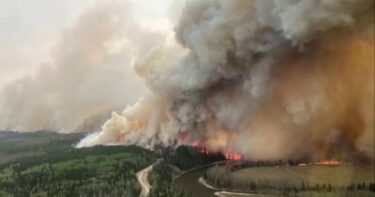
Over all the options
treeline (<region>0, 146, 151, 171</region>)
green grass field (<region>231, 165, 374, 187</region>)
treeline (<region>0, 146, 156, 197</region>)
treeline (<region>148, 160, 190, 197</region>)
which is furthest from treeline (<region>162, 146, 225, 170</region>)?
green grass field (<region>231, 165, 374, 187</region>)

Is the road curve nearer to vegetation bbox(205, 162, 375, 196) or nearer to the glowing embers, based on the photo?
vegetation bbox(205, 162, 375, 196)

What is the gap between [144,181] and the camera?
218 ft

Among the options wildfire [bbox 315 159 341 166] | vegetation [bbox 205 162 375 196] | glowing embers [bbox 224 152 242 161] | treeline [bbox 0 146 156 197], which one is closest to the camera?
vegetation [bbox 205 162 375 196]

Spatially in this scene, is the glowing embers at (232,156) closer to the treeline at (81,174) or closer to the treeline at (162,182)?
the treeline at (162,182)

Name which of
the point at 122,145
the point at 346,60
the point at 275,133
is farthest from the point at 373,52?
the point at 122,145

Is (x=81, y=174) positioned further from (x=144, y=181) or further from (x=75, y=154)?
(x=75, y=154)

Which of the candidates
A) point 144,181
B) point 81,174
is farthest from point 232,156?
point 81,174

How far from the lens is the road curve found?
2302 inches

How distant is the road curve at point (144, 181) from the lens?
192ft

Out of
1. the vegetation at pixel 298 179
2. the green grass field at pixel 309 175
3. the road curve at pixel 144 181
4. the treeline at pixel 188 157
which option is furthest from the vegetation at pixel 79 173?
the green grass field at pixel 309 175

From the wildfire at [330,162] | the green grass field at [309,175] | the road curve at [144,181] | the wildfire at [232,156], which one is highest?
the wildfire at [232,156]

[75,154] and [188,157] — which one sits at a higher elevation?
[75,154]

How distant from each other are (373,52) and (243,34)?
3503 cm

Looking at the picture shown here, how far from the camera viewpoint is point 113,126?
106 meters
